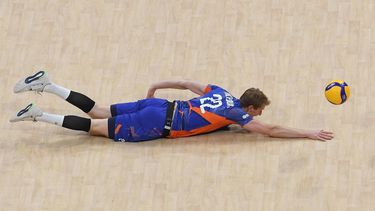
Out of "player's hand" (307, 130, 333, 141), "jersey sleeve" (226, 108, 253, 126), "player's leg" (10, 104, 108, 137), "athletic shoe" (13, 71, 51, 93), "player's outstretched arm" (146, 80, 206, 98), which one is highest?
"player's outstretched arm" (146, 80, 206, 98)

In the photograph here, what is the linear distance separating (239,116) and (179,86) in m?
0.81

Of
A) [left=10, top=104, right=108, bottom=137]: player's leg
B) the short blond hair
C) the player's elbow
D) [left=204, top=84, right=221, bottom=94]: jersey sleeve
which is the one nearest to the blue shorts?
[left=10, top=104, right=108, bottom=137]: player's leg

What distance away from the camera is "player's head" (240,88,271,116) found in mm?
8281

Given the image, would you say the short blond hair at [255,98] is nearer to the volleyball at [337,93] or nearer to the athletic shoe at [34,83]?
the volleyball at [337,93]

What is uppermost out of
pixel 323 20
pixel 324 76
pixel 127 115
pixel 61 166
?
pixel 323 20

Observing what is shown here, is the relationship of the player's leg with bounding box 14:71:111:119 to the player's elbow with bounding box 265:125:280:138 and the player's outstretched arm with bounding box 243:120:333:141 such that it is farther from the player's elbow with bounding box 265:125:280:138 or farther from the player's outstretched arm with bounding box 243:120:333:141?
the player's elbow with bounding box 265:125:280:138

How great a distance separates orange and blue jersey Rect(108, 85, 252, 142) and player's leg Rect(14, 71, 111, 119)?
0.97 feet

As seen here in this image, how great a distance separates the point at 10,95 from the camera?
30.6 ft

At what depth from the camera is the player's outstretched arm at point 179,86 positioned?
880 cm

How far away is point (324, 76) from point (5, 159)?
136 inches

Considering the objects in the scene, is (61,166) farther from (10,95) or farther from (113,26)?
(113,26)

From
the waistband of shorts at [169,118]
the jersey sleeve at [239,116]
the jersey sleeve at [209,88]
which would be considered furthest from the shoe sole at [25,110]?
the jersey sleeve at [239,116]

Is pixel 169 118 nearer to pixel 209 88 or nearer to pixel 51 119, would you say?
pixel 209 88

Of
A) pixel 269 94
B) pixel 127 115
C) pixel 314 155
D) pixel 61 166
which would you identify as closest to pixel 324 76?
pixel 269 94
